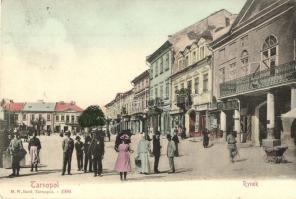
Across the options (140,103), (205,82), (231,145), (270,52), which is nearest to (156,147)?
(140,103)

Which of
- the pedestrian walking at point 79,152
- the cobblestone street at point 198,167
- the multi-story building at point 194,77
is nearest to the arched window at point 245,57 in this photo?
the multi-story building at point 194,77

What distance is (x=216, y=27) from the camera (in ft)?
33.9

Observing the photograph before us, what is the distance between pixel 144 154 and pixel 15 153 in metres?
2.46

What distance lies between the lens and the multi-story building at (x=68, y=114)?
1076 cm

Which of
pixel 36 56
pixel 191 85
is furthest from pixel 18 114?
pixel 191 85

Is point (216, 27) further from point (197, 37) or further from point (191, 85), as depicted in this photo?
point (191, 85)

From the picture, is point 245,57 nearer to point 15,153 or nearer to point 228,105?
point 228,105

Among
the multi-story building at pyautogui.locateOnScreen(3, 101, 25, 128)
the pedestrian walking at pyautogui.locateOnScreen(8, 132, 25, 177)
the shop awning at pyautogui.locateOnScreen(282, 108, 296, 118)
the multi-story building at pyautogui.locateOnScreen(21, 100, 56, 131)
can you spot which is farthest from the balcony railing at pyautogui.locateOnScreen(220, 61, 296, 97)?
the pedestrian walking at pyautogui.locateOnScreen(8, 132, 25, 177)

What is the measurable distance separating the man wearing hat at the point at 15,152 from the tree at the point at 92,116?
1344 millimetres

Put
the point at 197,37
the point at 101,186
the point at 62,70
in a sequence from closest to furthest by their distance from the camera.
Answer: the point at 101,186 → the point at 62,70 → the point at 197,37

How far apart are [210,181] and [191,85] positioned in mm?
2574

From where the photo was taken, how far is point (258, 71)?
9.92 meters

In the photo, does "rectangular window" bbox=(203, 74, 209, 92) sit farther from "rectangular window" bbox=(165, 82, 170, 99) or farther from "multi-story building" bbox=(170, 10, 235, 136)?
"rectangular window" bbox=(165, 82, 170, 99)

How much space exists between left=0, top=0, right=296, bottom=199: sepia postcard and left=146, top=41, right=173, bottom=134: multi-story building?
62mm
